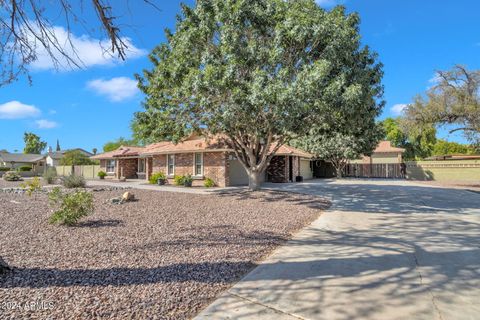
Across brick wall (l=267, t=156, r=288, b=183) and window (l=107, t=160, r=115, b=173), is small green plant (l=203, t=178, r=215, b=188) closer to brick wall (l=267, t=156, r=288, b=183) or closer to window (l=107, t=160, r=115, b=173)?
brick wall (l=267, t=156, r=288, b=183)

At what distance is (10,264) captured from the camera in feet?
14.0

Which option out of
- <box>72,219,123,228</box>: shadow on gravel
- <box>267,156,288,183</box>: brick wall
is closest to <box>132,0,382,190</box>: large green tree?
<box>72,219,123,228</box>: shadow on gravel

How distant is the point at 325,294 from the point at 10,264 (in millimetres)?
4538

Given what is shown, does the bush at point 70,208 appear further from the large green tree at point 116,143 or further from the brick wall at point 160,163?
the large green tree at point 116,143

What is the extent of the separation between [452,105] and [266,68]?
1553 centimetres

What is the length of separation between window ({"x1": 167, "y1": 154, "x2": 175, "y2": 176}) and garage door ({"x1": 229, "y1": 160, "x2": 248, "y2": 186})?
4.55 metres

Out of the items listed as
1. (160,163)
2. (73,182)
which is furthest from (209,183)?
(73,182)

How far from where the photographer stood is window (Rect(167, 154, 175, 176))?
71.3 feet

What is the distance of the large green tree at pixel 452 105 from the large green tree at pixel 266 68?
396 inches

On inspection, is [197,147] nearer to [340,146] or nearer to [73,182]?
[73,182]

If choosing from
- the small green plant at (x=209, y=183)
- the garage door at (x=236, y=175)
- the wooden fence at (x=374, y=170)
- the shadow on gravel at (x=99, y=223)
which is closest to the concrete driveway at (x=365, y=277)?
the shadow on gravel at (x=99, y=223)

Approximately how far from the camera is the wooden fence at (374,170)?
102 ft

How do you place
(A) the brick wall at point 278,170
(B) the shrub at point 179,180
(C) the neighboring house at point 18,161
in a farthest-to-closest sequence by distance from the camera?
(C) the neighboring house at point 18,161, (A) the brick wall at point 278,170, (B) the shrub at point 179,180

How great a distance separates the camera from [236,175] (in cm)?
2094
